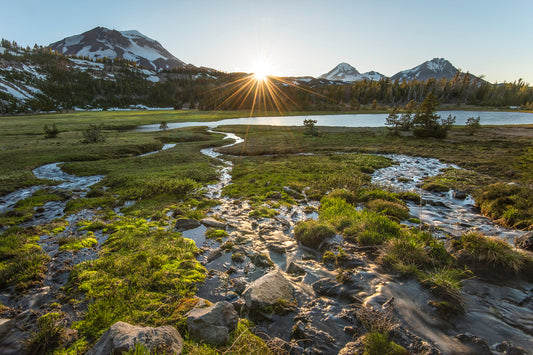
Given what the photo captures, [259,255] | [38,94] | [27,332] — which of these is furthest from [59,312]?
[38,94]

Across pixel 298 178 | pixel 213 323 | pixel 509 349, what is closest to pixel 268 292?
pixel 213 323

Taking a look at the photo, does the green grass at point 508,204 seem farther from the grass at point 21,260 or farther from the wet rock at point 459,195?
the grass at point 21,260

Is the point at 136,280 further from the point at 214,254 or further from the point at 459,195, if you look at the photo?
the point at 459,195

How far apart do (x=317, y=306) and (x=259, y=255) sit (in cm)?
339

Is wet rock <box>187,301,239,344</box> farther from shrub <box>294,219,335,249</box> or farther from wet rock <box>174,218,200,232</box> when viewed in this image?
wet rock <box>174,218,200,232</box>

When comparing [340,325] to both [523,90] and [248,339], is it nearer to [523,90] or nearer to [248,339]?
[248,339]

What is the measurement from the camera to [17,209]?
598 inches

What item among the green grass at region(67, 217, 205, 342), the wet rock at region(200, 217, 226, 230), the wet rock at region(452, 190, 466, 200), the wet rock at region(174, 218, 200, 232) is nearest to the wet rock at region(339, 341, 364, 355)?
the green grass at region(67, 217, 205, 342)

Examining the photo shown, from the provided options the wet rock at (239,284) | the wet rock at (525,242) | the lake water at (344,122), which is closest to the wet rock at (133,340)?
the wet rock at (239,284)

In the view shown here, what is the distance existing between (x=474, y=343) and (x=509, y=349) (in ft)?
2.59

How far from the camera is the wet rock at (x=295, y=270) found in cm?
869

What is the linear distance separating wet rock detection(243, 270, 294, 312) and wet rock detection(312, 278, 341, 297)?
0.92m

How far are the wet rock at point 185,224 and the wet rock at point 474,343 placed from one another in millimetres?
11957

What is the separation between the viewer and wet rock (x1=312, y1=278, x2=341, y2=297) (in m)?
7.57
